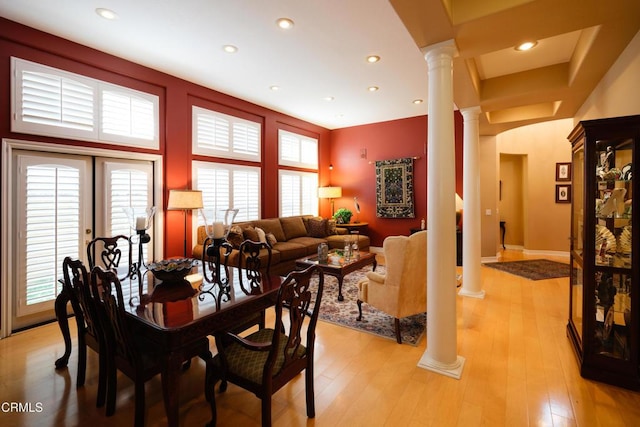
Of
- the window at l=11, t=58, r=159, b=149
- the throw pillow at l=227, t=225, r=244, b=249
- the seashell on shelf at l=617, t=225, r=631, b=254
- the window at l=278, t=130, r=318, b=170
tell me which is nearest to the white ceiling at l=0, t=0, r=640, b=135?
the window at l=11, t=58, r=159, b=149

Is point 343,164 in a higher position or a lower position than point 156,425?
higher

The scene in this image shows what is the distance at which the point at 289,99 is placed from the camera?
17.8 feet

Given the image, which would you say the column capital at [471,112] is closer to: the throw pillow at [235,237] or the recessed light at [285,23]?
the recessed light at [285,23]

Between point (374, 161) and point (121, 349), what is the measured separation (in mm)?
6312

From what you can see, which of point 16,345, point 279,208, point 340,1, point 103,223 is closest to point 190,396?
point 16,345

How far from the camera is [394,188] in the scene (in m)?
6.85

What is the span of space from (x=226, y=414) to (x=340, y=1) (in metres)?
3.43

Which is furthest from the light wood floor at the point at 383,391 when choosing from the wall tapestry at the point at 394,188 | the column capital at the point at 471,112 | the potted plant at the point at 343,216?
the potted plant at the point at 343,216

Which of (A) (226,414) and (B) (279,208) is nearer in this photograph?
(A) (226,414)

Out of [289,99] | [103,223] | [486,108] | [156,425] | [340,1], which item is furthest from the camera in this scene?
[289,99]

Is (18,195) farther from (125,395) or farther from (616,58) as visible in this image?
(616,58)

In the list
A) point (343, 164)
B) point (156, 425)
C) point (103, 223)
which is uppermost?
point (343, 164)

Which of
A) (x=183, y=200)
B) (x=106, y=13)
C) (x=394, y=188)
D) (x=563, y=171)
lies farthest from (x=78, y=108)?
(x=563, y=171)

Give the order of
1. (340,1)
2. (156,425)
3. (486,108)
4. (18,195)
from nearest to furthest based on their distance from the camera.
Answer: (156,425) → (340,1) → (18,195) → (486,108)
